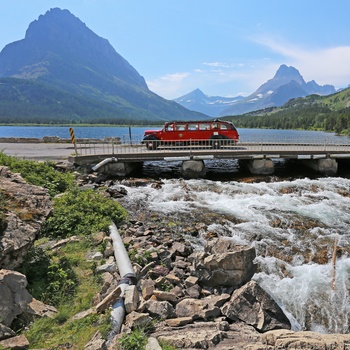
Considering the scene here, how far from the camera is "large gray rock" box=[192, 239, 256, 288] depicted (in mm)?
7180

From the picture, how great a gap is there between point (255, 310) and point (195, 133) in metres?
22.1

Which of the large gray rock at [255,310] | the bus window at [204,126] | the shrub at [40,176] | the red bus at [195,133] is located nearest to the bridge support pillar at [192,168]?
the red bus at [195,133]

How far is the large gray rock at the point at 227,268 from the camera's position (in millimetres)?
7180

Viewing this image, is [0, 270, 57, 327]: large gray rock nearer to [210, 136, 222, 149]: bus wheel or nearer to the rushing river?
the rushing river

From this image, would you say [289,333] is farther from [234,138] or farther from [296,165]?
[296,165]

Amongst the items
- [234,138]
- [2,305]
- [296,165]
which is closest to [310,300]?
[2,305]

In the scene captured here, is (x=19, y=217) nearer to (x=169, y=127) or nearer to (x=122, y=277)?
(x=122, y=277)

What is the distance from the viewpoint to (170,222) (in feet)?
41.4

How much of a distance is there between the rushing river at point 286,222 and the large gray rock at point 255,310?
99cm

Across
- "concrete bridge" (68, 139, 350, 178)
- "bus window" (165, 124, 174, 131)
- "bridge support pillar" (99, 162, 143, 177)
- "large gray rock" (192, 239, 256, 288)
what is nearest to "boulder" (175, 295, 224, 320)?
"large gray rock" (192, 239, 256, 288)

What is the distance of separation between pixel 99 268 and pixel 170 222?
5801mm

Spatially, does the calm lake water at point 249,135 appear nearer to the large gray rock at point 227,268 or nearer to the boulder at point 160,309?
the large gray rock at point 227,268

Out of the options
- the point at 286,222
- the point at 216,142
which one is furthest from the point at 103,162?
the point at 286,222

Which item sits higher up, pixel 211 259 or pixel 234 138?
pixel 234 138
